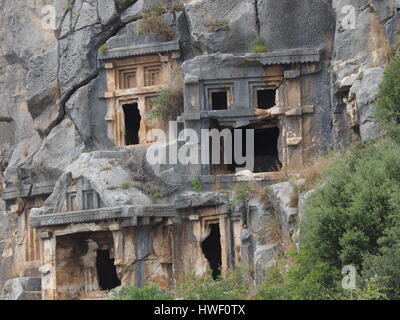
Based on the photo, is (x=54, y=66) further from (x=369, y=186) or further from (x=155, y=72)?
(x=369, y=186)

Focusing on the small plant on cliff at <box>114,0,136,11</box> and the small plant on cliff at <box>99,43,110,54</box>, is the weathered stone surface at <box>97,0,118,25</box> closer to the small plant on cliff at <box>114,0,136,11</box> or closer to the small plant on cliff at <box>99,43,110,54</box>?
the small plant on cliff at <box>114,0,136,11</box>

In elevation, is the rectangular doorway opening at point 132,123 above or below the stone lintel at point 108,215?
above

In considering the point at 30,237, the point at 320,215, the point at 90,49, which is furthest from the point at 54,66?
the point at 320,215

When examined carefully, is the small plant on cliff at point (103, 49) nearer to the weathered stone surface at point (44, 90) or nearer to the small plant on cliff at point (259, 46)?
the weathered stone surface at point (44, 90)

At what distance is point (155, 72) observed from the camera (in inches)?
1355

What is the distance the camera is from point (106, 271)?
33594 millimetres

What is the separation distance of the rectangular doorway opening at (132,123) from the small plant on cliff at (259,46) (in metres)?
4.47

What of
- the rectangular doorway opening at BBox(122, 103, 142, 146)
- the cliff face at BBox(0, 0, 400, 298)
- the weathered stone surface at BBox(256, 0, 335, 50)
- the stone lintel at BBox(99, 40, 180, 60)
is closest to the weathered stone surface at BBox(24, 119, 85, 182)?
the cliff face at BBox(0, 0, 400, 298)

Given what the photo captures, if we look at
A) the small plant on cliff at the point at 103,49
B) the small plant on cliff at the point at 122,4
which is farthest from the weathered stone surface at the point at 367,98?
the small plant on cliff at the point at 122,4

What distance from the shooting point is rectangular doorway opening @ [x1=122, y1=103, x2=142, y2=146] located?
3519cm

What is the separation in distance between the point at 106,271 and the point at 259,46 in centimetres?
712

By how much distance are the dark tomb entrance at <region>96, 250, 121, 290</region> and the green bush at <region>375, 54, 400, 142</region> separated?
10.1m

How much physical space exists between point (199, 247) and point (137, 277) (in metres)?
1.75

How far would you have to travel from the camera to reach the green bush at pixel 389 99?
25.0 metres
